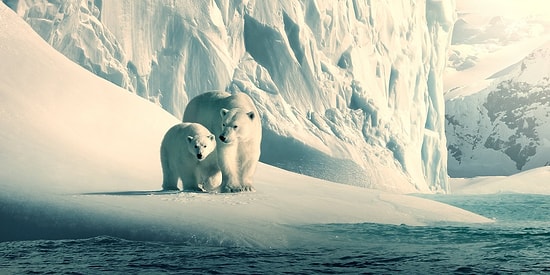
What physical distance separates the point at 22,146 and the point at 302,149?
16.2 m

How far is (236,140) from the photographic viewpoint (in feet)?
31.6

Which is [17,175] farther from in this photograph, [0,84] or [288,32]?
[288,32]

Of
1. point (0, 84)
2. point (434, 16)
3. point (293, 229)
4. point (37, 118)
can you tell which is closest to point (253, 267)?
point (293, 229)

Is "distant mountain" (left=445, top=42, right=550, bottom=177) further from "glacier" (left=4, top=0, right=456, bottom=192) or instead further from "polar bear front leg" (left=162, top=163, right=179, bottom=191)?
"polar bear front leg" (left=162, top=163, right=179, bottom=191)

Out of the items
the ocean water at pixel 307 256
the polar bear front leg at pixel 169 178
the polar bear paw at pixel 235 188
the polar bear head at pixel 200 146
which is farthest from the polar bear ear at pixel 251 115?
the ocean water at pixel 307 256

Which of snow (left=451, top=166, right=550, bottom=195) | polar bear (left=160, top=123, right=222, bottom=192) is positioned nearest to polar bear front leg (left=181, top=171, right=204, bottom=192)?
polar bear (left=160, top=123, right=222, bottom=192)

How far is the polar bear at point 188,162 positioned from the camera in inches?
382

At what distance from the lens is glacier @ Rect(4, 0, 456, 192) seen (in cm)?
2431

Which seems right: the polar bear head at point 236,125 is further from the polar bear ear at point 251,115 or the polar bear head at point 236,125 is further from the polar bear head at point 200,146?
the polar bear head at point 200,146

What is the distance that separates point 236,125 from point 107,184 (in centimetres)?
212

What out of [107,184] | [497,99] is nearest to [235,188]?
[107,184]

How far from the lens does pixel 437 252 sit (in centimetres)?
730

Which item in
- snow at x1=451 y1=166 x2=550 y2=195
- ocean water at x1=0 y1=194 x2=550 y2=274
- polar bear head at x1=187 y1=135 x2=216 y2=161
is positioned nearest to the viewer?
ocean water at x1=0 y1=194 x2=550 y2=274

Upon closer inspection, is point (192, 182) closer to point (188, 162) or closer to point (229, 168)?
point (188, 162)
